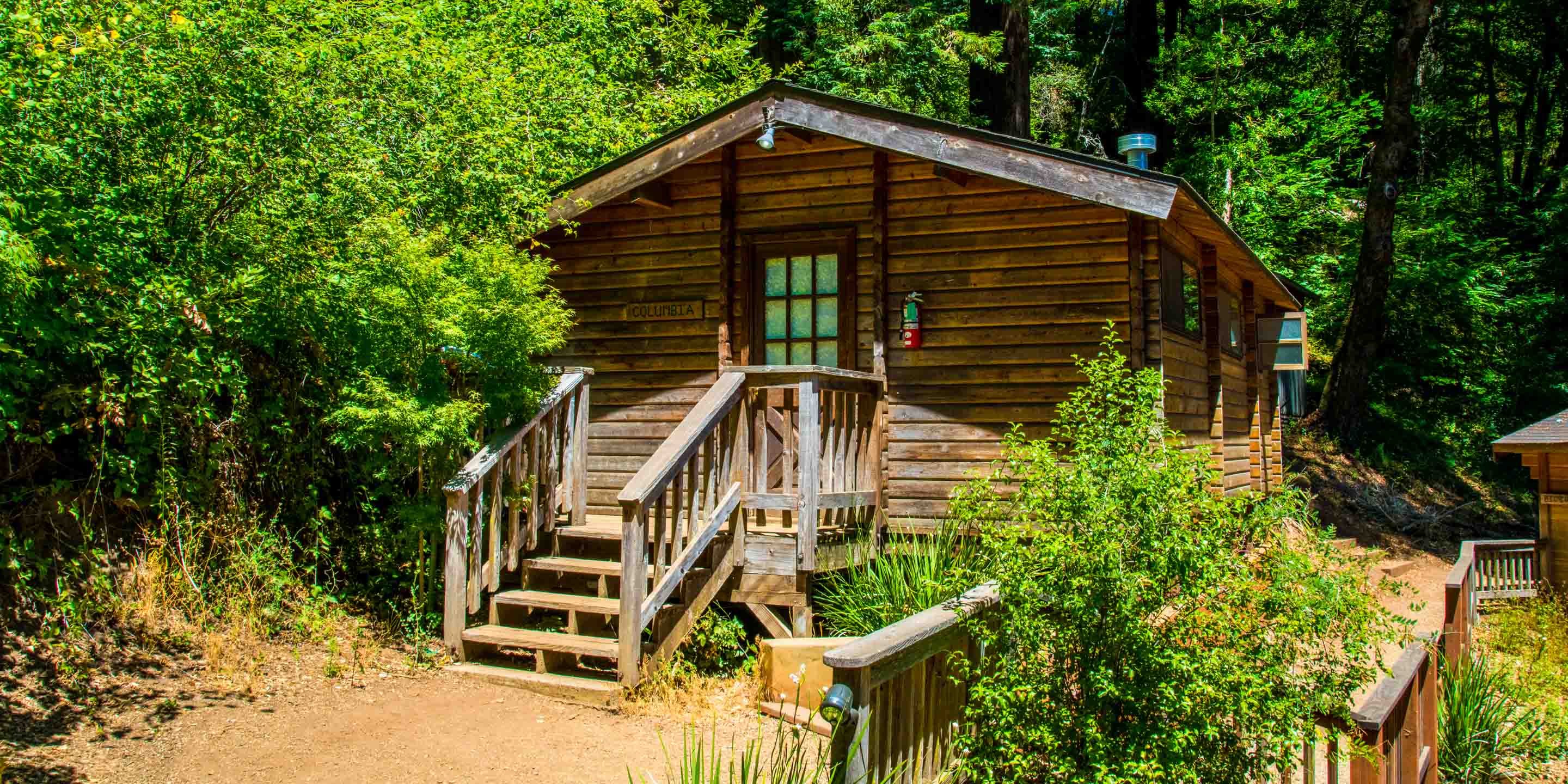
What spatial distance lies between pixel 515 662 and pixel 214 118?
3.78 m

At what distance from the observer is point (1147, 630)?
406cm

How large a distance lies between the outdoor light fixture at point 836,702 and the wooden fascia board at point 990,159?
5.01m

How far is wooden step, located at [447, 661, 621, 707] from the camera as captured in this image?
630 cm

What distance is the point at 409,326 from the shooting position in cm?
675

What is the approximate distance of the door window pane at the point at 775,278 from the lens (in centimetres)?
940

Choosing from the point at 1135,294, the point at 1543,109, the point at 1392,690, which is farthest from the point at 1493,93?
the point at 1392,690

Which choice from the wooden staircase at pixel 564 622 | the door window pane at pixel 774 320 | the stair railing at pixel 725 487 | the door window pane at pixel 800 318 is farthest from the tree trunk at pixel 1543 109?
the wooden staircase at pixel 564 622

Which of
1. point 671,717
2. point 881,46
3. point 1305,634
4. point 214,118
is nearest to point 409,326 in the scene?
point 214,118

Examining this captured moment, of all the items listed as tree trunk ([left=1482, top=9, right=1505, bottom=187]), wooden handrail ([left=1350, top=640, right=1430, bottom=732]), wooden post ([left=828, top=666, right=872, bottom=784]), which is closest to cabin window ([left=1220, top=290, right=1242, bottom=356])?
wooden handrail ([left=1350, top=640, right=1430, bottom=732])

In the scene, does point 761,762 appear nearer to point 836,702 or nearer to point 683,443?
point 683,443

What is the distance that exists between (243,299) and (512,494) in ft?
6.63

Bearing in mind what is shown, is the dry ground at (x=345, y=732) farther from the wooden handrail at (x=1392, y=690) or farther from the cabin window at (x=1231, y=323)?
the cabin window at (x=1231, y=323)

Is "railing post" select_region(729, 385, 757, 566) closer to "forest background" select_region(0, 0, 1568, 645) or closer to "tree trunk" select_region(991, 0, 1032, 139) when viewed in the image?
"forest background" select_region(0, 0, 1568, 645)

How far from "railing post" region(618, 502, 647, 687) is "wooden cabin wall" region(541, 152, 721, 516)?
3.20 meters
